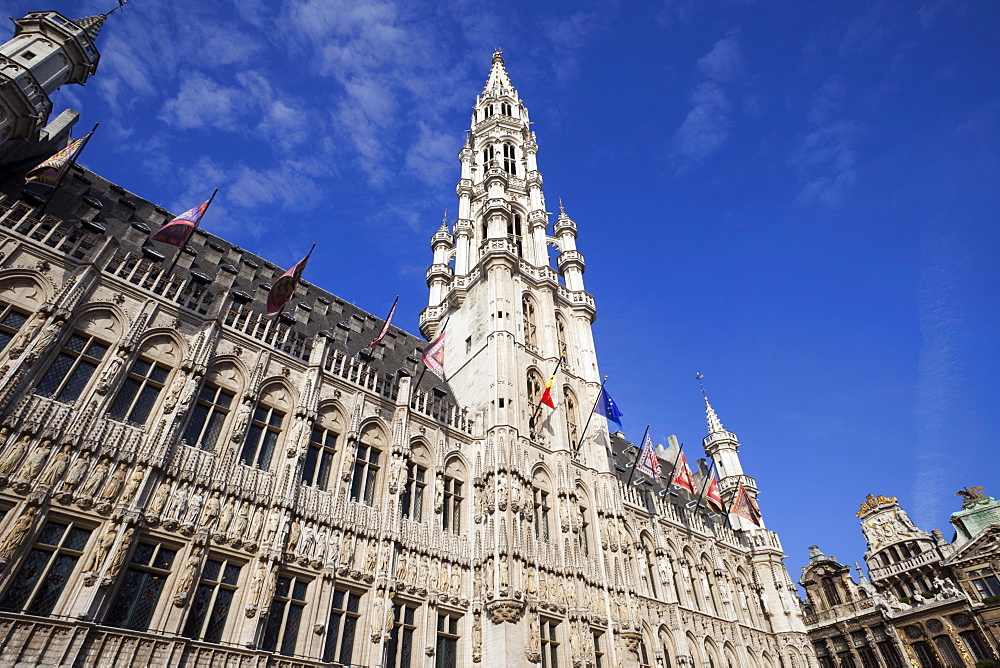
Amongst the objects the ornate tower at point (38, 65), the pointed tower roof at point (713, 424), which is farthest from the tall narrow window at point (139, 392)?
the pointed tower roof at point (713, 424)

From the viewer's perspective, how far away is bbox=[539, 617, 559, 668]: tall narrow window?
20172mm

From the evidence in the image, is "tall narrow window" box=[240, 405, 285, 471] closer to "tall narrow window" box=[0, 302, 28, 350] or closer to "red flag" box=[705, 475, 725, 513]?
"tall narrow window" box=[0, 302, 28, 350]

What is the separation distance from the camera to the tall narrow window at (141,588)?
45.2 feet

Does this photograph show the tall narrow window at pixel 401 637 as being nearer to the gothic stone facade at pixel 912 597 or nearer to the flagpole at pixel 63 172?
the flagpole at pixel 63 172

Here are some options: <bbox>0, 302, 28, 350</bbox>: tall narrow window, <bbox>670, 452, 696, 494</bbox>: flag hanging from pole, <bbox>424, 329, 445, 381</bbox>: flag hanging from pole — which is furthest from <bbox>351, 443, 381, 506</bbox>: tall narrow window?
<bbox>670, 452, 696, 494</bbox>: flag hanging from pole

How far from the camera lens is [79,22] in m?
22.9

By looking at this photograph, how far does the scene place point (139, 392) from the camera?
1680 centimetres

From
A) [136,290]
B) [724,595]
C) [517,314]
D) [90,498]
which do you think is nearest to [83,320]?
Answer: [136,290]

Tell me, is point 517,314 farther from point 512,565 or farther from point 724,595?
point 724,595

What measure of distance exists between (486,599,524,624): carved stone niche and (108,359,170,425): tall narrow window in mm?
13107

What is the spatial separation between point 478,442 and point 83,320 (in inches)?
602

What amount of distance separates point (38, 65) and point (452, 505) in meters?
23.3

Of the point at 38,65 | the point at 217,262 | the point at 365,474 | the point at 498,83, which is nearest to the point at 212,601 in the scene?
the point at 365,474

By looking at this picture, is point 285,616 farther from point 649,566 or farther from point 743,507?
point 743,507
